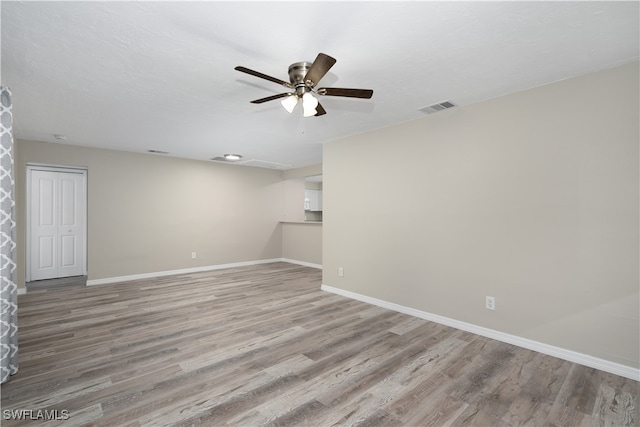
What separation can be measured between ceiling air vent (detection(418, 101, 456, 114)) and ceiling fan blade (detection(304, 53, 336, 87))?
169cm

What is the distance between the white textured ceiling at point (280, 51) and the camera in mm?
1777

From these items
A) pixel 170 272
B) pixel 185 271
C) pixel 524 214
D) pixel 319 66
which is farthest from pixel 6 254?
pixel 524 214

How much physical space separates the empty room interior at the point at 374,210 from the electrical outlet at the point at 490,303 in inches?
0.5

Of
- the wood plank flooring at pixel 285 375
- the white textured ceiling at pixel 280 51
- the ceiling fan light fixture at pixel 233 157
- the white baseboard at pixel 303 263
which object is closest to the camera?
the white textured ceiling at pixel 280 51

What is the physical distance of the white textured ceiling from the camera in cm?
178

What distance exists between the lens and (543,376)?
7.70ft

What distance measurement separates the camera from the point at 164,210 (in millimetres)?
6094

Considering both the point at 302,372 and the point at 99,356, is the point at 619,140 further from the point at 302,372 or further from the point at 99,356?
the point at 99,356

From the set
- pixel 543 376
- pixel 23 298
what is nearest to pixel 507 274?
pixel 543 376

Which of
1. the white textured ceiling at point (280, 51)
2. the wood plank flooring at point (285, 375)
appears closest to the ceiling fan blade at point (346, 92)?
the white textured ceiling at point (280, 51)

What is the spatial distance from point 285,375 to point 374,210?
2.53 m

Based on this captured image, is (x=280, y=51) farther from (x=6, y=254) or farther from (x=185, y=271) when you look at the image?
(x=185, y=271)

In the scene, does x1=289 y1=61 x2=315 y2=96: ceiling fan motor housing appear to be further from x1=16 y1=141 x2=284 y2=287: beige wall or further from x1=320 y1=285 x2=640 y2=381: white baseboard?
x1=16 y1=141 x2=284 y2=287: beige wall

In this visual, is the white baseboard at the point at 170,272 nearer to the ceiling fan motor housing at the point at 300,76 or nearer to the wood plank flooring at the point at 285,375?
the wood plank flooring at the point at 285,375
